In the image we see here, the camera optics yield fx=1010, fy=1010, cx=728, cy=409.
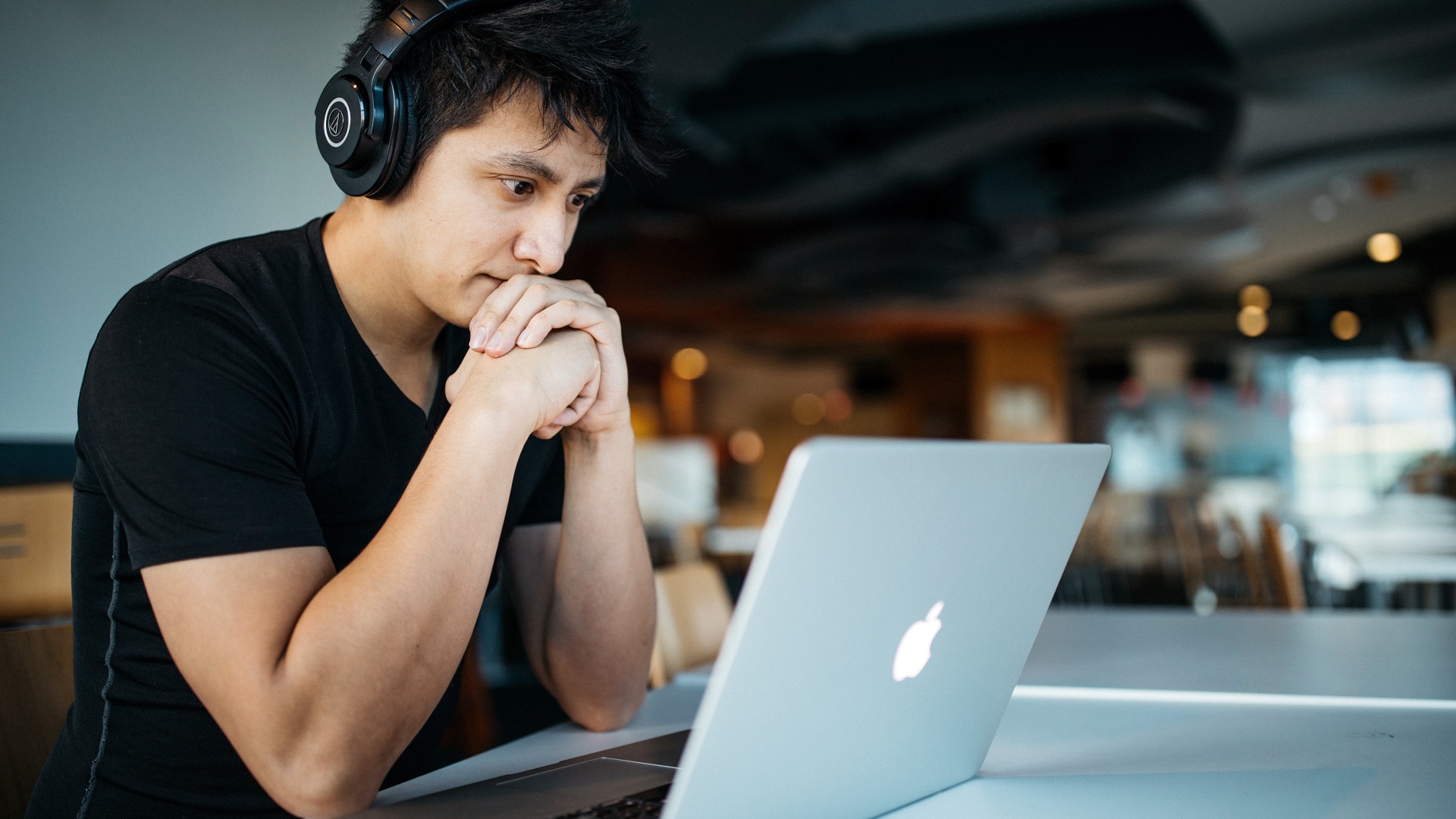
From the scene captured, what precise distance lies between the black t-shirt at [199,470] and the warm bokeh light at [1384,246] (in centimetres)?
1076

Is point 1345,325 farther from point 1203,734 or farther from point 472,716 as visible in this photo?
point 1203,734

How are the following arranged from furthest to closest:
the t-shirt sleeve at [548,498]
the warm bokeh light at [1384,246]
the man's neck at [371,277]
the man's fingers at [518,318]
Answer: the warm bokeh light at [1384,246] < the t-shirt sleeve at [548,498] < the man's neck at [371,277] < the man's fingers at [518,318]

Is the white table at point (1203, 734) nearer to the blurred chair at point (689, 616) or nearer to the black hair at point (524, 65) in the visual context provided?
the blurred chair at point (689, 616)

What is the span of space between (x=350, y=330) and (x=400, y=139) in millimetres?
210

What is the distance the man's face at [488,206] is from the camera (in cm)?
99

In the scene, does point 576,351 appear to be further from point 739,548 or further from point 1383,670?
point 739,548

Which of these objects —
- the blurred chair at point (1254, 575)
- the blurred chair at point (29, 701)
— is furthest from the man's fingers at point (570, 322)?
the blurred chair at point (1254, 575)

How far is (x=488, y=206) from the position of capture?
100 centimetres

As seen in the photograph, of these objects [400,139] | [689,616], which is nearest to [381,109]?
[400,139]

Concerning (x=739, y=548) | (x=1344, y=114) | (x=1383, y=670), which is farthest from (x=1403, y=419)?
(x=1383, y=670)

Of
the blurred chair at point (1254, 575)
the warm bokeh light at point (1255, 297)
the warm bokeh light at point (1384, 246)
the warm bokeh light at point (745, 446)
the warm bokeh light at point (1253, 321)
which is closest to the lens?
the blurred chair at point (1254, 575)

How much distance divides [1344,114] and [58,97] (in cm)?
685

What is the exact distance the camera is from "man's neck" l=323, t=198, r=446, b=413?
3.50 ft

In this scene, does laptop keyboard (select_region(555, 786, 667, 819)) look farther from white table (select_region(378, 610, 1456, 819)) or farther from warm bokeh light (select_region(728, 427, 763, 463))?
warm bokeh light (select_region(728, 427, 763, 463))
